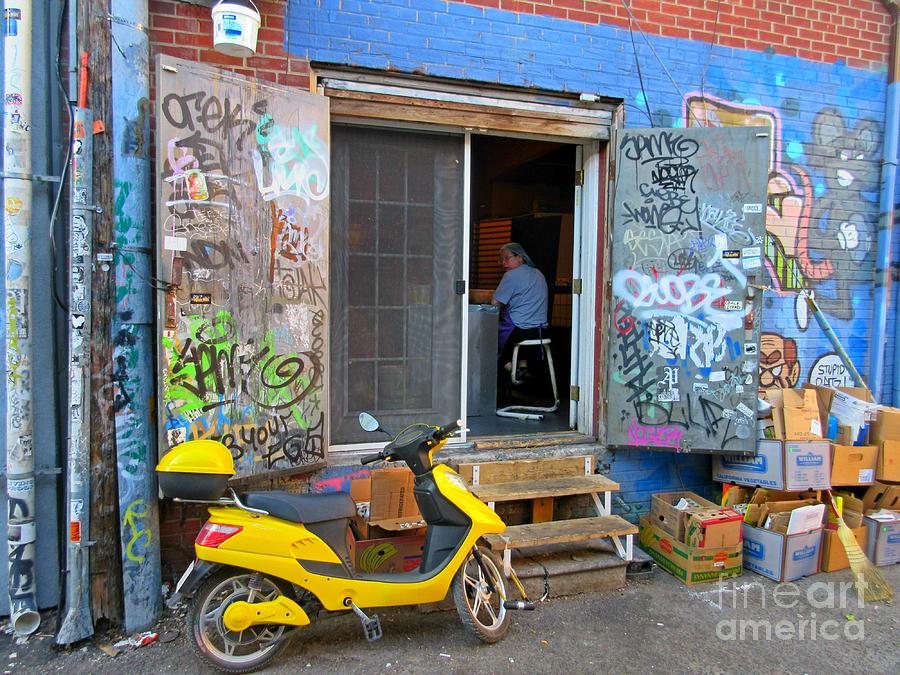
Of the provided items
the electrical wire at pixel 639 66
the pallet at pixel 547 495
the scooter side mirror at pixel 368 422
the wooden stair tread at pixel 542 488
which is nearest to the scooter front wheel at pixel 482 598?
the pallet at pixel 547 495

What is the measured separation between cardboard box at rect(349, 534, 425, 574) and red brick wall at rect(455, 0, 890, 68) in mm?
3490

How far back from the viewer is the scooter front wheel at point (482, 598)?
3268 mm

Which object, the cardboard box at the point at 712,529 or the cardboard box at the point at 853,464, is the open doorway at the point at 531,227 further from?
the cardboard box at the point at 853,464

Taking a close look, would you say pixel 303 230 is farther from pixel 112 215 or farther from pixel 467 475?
pixel 467 475

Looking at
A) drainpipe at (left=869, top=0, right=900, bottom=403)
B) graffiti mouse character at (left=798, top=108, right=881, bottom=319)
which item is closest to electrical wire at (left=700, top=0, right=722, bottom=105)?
graffiti mouse character at (left=798, top=108, right=881, bottom=319)

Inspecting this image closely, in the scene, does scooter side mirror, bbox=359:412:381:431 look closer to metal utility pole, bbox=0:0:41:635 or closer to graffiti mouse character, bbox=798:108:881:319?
metal utility pole, bbox=0:0:41:635

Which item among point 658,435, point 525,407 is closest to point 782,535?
point 658,435

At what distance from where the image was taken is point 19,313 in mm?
3268

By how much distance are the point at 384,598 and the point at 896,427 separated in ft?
13.5

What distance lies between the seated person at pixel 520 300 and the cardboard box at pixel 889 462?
3040mm

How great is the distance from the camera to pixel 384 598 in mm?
3197

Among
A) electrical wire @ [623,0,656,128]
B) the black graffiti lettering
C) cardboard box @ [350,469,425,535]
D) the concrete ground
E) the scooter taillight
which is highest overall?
electrical wire @ [623,0,656,128]

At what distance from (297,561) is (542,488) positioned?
1.83 metres

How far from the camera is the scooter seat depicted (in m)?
3.06
